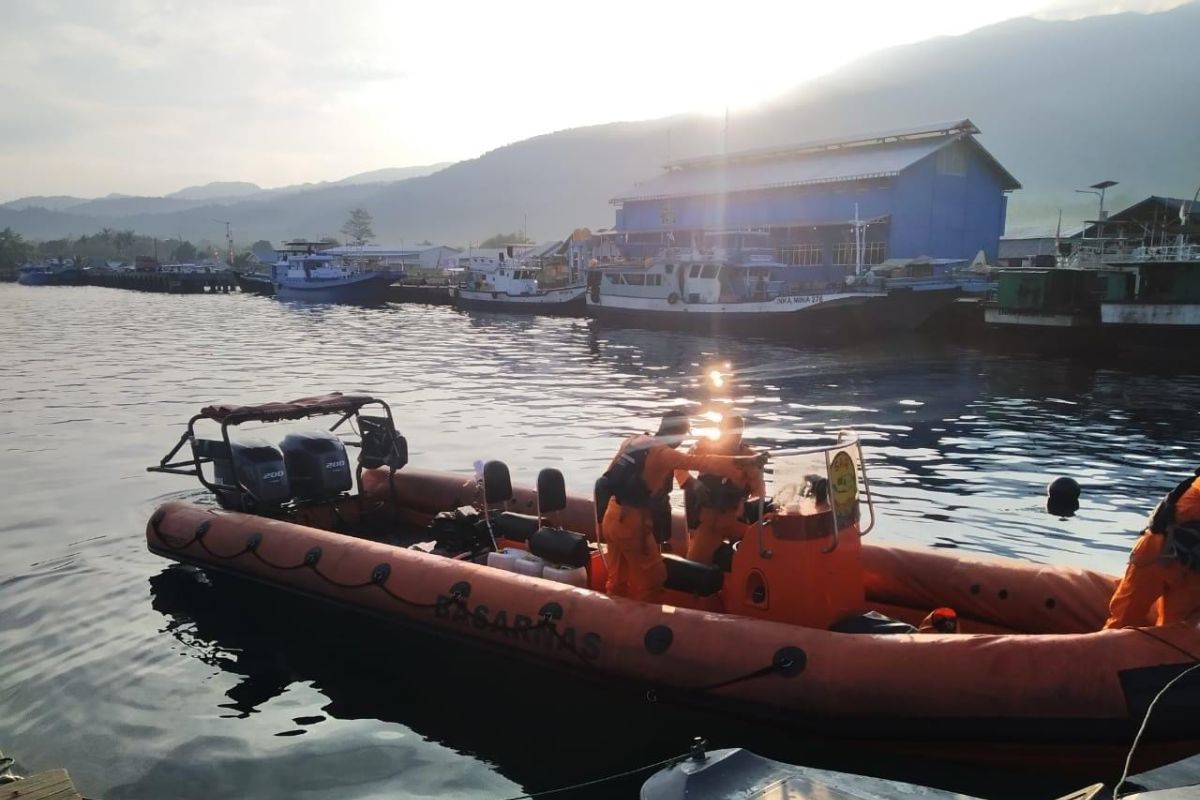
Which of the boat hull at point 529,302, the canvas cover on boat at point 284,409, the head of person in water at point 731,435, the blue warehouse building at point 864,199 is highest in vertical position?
the blue warehouse building at point 864,199

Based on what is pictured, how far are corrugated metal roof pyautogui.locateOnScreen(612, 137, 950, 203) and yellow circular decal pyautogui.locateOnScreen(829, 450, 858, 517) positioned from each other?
38318mm

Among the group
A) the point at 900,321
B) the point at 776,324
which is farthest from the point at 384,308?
the point at 900,321

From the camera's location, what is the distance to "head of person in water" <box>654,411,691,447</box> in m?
5.93

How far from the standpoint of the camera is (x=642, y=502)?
5.98 m

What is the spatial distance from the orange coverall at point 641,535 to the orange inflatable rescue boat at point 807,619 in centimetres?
19

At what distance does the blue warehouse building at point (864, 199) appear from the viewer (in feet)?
137

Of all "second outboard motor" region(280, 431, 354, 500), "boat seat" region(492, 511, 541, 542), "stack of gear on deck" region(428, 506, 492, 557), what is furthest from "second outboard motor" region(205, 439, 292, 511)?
"boat seat" region(492, 511, 541, 542)

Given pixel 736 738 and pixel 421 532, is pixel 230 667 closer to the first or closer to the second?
pixel 421 532

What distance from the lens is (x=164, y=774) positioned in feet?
18.3

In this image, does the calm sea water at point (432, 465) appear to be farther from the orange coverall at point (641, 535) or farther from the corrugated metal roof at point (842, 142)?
the corrugated metal roof at point (842, 142)

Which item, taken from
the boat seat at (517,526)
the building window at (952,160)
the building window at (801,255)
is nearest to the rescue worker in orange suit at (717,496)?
the boat seat at (517,526)

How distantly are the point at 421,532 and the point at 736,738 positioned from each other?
5.22 meters

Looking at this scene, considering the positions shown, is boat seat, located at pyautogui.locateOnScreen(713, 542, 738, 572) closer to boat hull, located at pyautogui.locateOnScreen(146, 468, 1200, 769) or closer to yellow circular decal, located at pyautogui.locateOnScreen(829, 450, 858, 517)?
boat hull, located at pyautogui.locateOnScreen(146, 468, 1200, 769)

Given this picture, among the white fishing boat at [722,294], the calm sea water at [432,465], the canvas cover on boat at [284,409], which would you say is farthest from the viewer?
the white fishing boat at [722,294]
